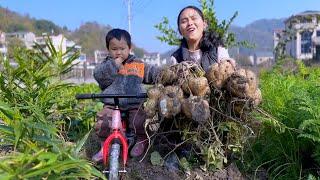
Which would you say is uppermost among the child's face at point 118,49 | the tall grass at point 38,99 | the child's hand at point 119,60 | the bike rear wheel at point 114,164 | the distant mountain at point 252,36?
the distant mountain at point 252,36

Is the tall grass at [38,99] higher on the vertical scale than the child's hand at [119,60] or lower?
lower

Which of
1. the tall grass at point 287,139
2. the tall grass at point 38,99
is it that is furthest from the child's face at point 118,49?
the tall grass at point 287,139

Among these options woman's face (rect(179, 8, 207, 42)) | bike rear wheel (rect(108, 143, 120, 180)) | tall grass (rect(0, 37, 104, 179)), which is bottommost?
bike rear wheel (rect(108, 143, 120, 180))

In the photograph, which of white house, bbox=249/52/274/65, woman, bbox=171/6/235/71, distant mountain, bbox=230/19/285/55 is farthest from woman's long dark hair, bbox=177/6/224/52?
white house, bbox=249/52/274/65

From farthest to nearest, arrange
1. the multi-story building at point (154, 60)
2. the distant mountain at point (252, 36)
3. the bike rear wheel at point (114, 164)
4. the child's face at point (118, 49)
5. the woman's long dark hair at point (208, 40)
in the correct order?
the distant mountain at point (252, 36) → the multi-story building at point (154, 60) → the woman's long dark hair at point (208, 40) → the child's face at point (118, 49) → the bike rear wheel at point (114, 164)

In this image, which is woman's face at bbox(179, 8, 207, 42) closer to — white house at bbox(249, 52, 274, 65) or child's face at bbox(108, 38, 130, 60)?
child's face at bbox(108, 38, 130, 60)

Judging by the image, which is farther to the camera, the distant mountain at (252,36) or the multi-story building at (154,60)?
the distant mountain at (252,36)

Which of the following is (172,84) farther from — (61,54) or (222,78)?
(61,54)

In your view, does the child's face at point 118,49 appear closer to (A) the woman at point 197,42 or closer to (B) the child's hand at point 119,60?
(B) the child's hand at point 119,60

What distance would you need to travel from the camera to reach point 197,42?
371cm

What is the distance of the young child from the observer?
3561 millimetres

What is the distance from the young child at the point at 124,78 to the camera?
3561 mm

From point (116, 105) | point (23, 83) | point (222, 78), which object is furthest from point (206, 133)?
point (23, 83)

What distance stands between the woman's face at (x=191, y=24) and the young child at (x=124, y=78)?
41 centimetres
